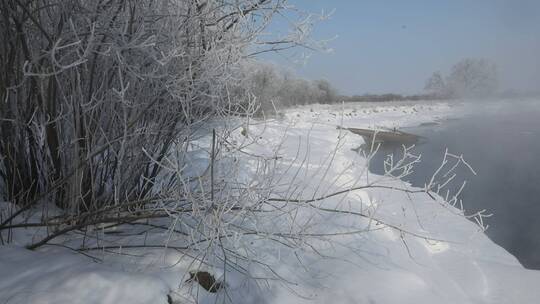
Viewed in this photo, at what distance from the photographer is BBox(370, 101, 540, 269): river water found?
5887 millimetres

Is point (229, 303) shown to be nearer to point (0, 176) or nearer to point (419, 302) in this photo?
point (419, 302)

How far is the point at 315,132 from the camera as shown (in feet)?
49.2

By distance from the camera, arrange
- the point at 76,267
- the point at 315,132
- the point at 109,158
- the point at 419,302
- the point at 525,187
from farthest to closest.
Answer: the point at 315,132
the point at 525,187
the point at 109,158
the point at 419,302
the point at 76,267

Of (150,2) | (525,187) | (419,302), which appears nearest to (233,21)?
(150,2)

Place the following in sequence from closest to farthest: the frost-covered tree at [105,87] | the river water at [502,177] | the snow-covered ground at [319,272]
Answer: the snow-covered ground at [319,272] < the frost-covered tree at [105,87] < the river water at [502,177]

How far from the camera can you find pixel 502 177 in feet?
31.3

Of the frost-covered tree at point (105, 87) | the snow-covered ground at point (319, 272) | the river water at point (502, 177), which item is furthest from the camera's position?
the river water at point (502, 177)

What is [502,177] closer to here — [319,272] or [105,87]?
[319,272]

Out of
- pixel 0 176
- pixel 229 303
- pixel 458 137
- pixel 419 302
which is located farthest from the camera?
pixel 458 137

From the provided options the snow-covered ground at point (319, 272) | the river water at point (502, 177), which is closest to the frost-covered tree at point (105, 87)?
the snow-covered ground at point (319, 272)

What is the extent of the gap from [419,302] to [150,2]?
10.3ft

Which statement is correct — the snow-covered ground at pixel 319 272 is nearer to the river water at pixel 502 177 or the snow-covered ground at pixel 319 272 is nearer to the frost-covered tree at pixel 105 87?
the frost-covered tree at pixel 105 87

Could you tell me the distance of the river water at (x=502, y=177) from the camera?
5.89 m

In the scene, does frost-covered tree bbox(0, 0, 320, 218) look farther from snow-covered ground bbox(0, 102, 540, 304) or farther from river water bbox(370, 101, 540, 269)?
river water bbox(370, 101, 540, 269)
